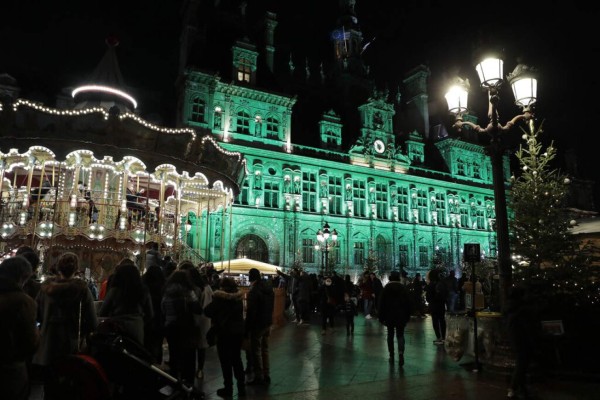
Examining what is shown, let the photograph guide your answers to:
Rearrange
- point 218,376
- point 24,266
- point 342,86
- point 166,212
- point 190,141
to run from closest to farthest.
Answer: point 24,266
point 218,376
point 190,141
point 166,212
point 342,86

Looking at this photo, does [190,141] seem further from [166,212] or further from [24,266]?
[24,266]

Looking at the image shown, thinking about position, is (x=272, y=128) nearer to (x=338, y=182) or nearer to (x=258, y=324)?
(x=338, y=182)

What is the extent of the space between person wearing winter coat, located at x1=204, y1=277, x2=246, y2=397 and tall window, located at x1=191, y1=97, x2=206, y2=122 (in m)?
24.2

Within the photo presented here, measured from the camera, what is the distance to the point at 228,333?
19.9ft

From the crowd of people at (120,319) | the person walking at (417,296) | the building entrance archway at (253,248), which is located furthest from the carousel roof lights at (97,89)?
the building entrance archway at (253,248)

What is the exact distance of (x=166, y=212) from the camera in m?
17.9

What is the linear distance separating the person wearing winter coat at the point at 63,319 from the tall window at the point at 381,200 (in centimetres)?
3254

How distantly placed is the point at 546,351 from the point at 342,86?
118 ft

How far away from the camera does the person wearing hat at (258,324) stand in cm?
679

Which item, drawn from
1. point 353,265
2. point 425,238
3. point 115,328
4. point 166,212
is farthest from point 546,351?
point 425,238

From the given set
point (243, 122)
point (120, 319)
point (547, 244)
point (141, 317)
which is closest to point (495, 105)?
point (547, 244)

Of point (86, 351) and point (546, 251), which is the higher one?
point (546, 251)

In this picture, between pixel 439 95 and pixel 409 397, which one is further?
pixel 439 95

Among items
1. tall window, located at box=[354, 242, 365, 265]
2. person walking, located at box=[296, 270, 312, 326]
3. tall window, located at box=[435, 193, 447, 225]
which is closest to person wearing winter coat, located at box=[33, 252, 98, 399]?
person walking, located at box=[296, 270, 312, 326]
